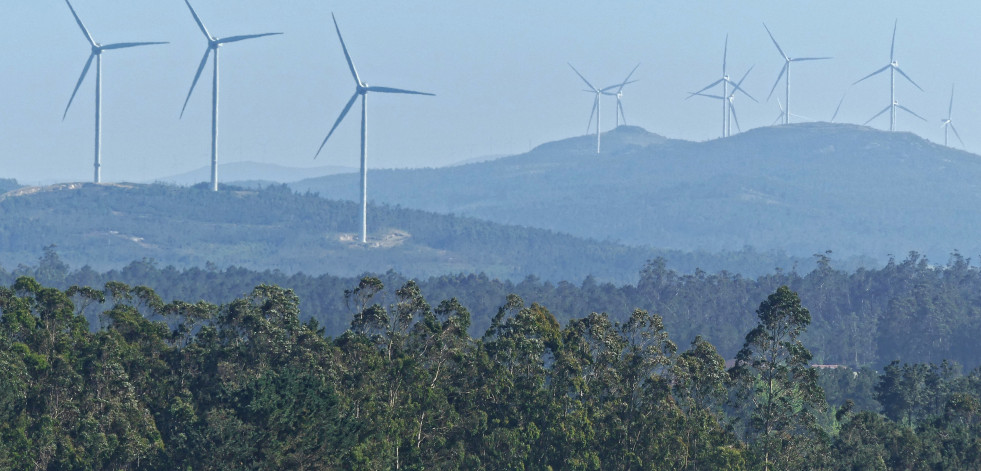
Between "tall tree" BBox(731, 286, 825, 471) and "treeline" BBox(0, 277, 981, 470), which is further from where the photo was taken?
"tall tree" BBox(731, 286, 825, 471)

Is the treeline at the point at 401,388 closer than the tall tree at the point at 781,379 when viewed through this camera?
Yes

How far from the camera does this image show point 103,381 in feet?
248

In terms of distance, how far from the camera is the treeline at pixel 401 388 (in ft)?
235

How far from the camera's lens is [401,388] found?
255 feet

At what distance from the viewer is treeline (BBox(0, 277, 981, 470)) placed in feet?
235

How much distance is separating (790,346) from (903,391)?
45237mm

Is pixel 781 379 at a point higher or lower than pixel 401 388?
higher

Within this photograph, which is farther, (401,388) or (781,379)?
(781,379)

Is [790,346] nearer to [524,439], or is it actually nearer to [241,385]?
[524,439]

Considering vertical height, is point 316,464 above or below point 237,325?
below

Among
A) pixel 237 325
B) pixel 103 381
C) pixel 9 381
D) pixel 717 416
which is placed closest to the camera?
pixel 9 381

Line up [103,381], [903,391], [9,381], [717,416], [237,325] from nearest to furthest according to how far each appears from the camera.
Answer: [9,381], [103,381], [237,325], [717,416], [903,391]

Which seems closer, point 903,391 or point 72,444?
point 72,444

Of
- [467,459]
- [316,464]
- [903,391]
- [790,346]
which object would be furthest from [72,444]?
[903,391]
